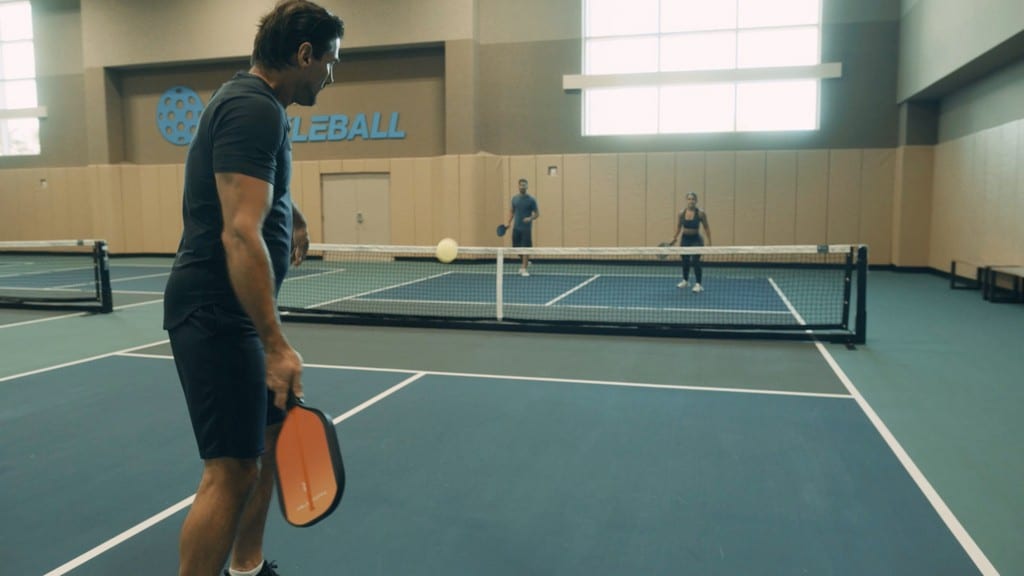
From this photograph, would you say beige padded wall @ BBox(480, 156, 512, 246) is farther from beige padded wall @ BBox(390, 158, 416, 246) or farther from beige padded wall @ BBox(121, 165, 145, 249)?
beige padded wall @ BBox(121, 165, 145, 249)

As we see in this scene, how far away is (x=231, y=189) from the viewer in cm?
196

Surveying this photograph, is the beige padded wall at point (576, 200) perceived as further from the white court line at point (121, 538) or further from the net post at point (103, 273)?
the white court line at point (121, 538)

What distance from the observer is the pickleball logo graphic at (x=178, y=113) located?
811 inches

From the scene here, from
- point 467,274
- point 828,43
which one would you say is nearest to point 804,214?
point 828,43

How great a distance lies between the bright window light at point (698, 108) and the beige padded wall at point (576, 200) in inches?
82.3

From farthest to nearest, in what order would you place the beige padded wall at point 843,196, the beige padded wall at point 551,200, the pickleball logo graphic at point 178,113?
1. the pickleball logo graphic at point 178,113
2. the beige padded wall at point 551,200
3. the beige padded wall at point 843,196

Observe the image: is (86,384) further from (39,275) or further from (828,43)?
(828,43)

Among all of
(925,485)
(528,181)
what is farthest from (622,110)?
(925,485)

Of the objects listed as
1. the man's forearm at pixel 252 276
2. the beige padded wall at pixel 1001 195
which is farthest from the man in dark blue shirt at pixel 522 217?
the man's forearm at pixel 252 276

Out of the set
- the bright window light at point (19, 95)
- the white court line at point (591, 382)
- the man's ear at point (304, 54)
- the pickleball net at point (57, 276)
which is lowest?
the white court line at point (591, 382)

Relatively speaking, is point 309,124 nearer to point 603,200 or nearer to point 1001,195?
point 603,200

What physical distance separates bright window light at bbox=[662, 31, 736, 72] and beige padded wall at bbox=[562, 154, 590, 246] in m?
2.90

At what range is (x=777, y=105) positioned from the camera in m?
16.8

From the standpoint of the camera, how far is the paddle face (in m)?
2.28
